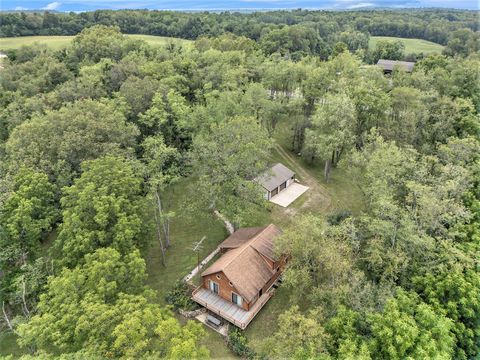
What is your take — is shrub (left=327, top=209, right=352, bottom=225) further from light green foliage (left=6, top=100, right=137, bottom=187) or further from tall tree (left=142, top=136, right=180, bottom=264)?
light green foliage (left=6, top=100, right=137, bottom=187)

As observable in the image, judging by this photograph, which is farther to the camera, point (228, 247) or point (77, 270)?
point (228, 247)

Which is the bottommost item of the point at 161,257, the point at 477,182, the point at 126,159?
the point at 161,257

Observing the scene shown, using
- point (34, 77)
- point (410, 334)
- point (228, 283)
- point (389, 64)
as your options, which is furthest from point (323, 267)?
point (389, 64)

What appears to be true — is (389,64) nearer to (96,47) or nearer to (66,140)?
(96,47)

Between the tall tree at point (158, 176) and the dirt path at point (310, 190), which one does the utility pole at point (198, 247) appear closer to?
the tall tree at point (158, 176)

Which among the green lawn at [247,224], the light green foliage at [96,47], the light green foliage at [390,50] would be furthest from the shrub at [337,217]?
the light green foliage at [390,50]

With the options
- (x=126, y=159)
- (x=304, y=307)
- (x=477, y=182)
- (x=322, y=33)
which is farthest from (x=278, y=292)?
(x=322, y=33)

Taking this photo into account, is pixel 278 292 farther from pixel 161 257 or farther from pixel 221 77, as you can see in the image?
pixel 221 77
